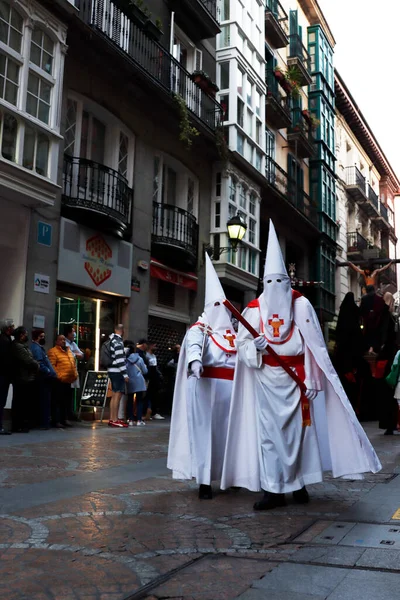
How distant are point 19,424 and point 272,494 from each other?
23.7ft

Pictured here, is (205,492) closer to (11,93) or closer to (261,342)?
(261,342)

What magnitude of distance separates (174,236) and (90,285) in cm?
426

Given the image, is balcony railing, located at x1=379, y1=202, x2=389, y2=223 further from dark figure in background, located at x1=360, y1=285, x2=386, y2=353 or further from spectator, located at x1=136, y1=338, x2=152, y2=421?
dark figure in background, located at x1=360, y1=285, x2=386, y2=353

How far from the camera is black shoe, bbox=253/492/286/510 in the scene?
5.39 m

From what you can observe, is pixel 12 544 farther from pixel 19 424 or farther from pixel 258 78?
pixel 258 78

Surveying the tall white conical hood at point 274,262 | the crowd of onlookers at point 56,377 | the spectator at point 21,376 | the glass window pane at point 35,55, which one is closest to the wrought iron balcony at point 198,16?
the glass window pane at point 35,55

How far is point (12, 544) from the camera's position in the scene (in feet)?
13.6

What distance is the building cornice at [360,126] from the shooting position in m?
38.3

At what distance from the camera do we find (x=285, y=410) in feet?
18.5

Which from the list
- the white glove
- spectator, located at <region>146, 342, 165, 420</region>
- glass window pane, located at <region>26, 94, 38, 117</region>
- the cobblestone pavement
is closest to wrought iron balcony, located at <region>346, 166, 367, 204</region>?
spectator, located at <region>146, 342, 165, 420</region>

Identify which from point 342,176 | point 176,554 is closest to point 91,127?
point 176,554

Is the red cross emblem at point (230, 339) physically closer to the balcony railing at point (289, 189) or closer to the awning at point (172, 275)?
the awning at point (172, 275)

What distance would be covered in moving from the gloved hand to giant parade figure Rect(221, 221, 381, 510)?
0.36 m

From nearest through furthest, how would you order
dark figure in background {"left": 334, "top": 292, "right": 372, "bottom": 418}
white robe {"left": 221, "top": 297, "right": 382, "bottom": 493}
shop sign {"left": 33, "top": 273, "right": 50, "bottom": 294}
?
1. white robe {"left": 221, "top": 297, "right": 382, "bottom": 493}
2. dark figure in background {"left": 334, "top": 292, "right": 372, "bottom": 418}
3. shop sign {"left": 33, "top": 273, "right": 50, "bottom": 294}
